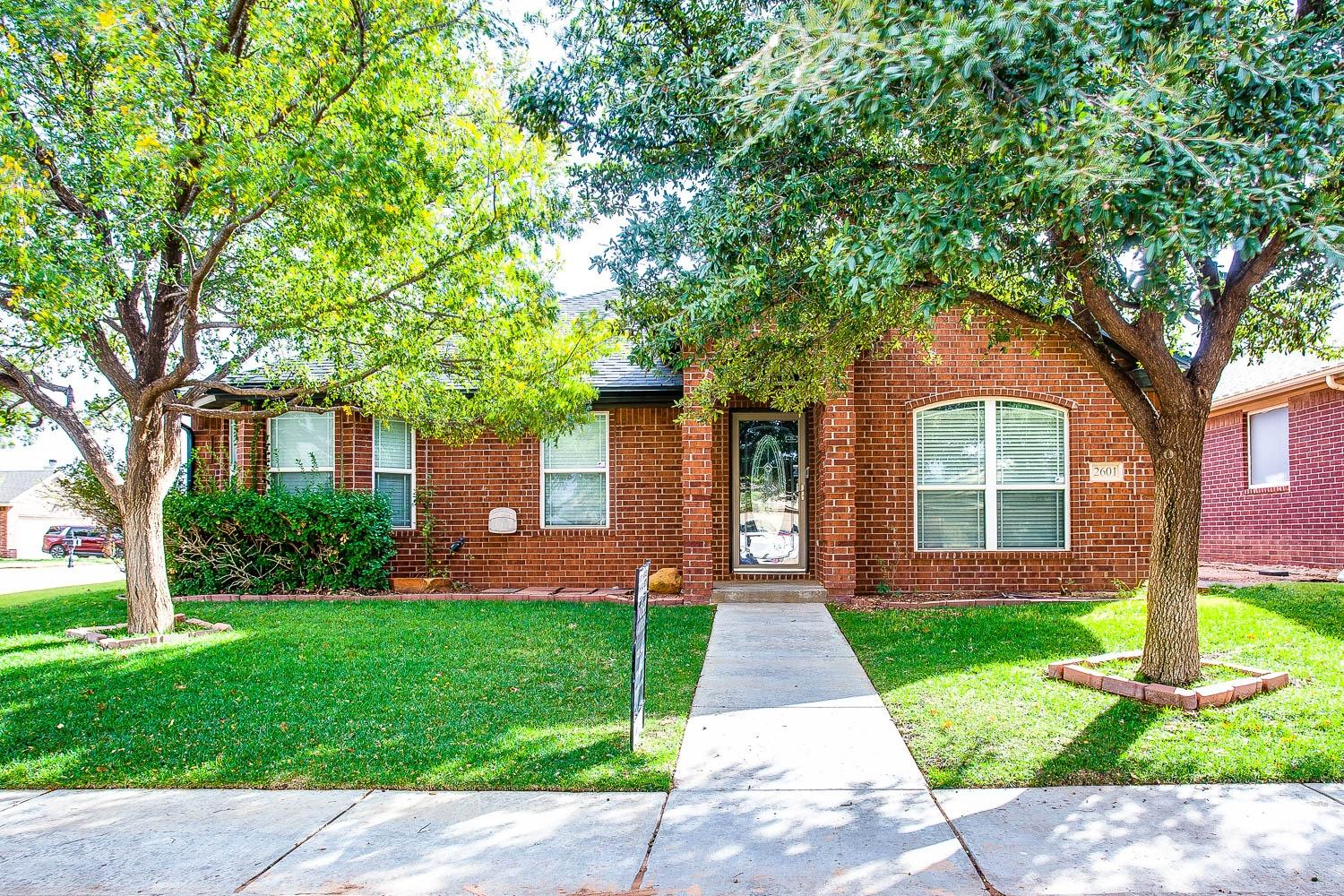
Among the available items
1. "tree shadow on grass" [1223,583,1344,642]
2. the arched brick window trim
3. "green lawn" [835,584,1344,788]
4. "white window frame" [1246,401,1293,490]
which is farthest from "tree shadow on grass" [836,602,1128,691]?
"white window frame" [1246,401,1293,490]

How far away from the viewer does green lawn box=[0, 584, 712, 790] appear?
4688 mm

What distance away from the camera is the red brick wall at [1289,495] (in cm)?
1232

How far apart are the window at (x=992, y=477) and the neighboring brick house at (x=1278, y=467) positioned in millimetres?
3264

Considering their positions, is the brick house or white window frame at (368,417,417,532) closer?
the brick house

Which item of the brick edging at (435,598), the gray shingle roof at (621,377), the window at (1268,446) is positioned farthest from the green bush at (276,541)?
the window at (1268,446)

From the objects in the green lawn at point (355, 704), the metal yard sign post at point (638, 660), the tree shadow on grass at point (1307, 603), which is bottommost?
the green lawn at point (355, 704)

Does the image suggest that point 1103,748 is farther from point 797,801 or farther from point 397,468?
point 397,468

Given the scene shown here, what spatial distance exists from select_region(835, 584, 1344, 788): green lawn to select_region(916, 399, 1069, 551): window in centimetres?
203

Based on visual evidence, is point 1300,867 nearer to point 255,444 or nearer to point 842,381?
point 842,381

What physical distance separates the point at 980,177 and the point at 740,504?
8.04m

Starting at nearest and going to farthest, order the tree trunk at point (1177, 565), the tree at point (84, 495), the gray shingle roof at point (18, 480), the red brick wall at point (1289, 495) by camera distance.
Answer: the tree trunk at point (1177, 565)
the red brick wall at point (1289, 495)
the tree at point (84, 495)
the gray shingle roof at point (18, 480)

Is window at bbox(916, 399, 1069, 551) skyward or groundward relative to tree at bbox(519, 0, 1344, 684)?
groundward

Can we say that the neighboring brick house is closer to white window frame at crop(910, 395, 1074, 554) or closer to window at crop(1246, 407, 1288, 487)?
window at crop(1246, 407, 1288, 487)

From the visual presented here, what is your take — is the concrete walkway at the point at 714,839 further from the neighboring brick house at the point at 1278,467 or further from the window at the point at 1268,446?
the window at the point at 1268,446
